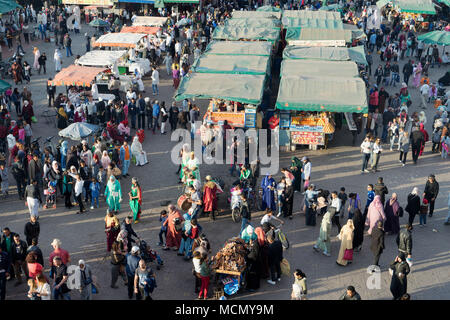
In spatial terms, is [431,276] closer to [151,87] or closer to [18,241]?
[18,241]

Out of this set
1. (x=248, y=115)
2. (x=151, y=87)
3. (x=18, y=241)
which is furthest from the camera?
(x=151, y=87)

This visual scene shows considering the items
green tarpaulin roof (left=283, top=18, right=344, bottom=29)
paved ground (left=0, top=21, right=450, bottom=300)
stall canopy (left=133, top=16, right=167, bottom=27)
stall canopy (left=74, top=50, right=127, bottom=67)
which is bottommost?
paved ground (left=0, top=21, right=450, bottom=300)

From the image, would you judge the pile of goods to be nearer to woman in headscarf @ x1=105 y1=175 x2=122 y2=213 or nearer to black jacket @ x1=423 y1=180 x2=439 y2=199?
woman in headscarf @ x1=105 y1=175 x2=122 y2=213

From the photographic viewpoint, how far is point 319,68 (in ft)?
69.2

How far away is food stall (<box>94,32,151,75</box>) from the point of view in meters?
25.2

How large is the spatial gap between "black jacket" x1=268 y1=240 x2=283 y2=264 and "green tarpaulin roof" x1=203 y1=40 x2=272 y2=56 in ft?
40.8

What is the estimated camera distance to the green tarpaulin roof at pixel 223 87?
18.6 meters

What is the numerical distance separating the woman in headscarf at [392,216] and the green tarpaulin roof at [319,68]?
7.43m

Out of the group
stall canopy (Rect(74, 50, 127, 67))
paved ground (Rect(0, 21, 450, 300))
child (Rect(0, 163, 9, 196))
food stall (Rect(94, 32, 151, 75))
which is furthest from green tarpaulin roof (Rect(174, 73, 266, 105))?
food stall (Rect(94, 32, 151, 75))

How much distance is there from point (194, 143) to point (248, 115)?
2.10m

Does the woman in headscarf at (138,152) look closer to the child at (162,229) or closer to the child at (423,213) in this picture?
the child at (162,229)

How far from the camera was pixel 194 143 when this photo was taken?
19.6m

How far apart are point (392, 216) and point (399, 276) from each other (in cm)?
347
